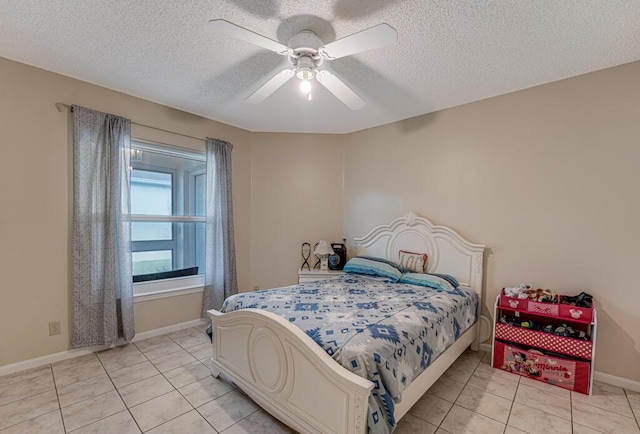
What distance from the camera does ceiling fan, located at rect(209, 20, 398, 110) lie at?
5.23 ft

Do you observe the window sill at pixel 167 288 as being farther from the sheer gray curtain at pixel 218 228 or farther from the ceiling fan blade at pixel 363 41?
the ceiling fan blade at pixel 363 41

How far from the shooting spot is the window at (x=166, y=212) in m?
3.35

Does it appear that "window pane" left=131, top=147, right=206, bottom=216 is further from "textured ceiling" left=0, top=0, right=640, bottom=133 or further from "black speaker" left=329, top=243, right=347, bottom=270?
"black speaker" left=329, top=243, right=347, bottom=270

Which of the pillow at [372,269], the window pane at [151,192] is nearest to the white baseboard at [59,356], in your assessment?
the window pane at [151,192]

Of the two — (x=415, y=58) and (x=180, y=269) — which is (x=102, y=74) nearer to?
(x=180, y=269)

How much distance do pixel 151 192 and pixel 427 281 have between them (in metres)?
3.22

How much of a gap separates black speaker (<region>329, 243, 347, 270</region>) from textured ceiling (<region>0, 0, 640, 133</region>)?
1947mm

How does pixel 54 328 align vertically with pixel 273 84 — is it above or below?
below

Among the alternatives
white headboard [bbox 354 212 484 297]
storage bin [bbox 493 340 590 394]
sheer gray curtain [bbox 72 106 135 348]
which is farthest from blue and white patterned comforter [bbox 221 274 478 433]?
sheer gray curtain [bbox 72 106 135 348]

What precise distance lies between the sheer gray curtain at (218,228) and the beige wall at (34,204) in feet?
3.96

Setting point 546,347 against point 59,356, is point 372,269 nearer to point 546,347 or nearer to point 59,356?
point 546,347

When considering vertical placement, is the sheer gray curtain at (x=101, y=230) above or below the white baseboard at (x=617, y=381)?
above

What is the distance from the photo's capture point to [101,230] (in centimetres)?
288

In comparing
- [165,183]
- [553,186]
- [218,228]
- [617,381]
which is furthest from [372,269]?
[165,183]
